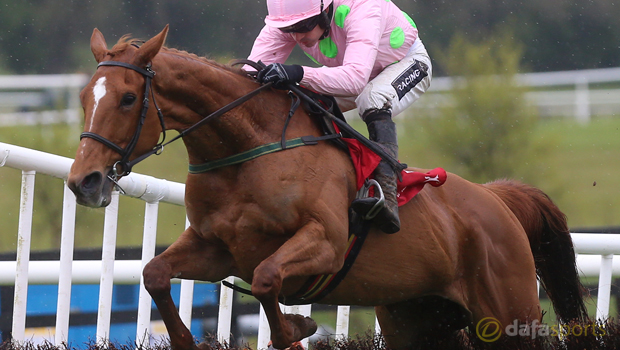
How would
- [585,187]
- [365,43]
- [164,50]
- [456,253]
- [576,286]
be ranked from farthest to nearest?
[585,187] → [576,286] → [456,253] → [365,43] → [164,50]

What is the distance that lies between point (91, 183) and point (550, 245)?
8.90ft

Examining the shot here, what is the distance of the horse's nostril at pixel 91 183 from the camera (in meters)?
Result: 2.36

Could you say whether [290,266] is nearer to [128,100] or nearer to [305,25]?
[128,100]

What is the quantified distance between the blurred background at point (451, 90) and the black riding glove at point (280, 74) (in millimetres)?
7047

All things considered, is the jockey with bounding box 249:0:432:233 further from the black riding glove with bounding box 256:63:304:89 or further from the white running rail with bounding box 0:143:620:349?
the white running rail with bounding box 0:143:620:349

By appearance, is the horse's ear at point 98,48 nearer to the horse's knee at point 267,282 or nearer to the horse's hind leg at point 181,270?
the horse's hind leg at point 181,270

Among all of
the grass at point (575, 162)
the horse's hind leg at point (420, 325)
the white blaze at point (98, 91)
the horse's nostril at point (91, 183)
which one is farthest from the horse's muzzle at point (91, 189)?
the grass at point (575, 162)

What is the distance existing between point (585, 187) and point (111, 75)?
1488 cm

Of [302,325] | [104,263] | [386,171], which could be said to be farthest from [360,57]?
[104,263]

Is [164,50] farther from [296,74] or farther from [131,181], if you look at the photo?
[131,181]

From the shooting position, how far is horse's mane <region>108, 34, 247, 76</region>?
8.48 feet

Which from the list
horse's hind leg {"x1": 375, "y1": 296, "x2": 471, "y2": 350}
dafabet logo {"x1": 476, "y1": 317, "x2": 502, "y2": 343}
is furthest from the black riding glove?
dafabet logo {"x1": 476, "y1": 317, "x2": 502, "y2": 343}

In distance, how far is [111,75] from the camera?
2.49 meters

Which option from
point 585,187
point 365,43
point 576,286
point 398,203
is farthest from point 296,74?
point 585,187
